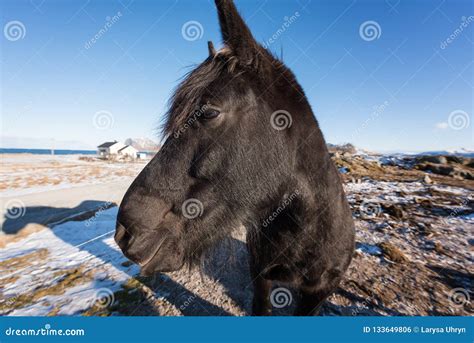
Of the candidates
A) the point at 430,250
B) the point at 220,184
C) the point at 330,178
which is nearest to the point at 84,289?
the point at 220,184

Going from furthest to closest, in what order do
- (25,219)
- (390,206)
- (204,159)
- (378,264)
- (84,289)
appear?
(25,219) < (390,206) < (378,264) < (84,289) < (204,159)

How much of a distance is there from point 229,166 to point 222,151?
15 centimetres

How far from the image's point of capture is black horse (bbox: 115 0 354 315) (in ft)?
5.44

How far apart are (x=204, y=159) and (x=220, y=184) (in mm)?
271

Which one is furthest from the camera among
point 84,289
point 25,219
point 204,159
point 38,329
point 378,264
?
point 25,219

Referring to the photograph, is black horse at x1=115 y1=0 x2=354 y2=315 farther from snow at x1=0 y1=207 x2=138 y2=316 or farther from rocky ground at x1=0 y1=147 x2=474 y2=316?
snow at x1=0 y1=207 x2=138 y2=316

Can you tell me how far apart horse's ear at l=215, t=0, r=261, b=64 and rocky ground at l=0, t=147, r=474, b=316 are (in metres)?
1.97

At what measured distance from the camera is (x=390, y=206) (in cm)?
735

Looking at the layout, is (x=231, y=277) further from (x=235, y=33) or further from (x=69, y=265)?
(x=235, y=33)

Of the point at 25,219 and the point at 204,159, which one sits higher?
the point at 204,159

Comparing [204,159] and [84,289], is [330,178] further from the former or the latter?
[84,289]

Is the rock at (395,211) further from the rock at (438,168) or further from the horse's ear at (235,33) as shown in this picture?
the rock at (438,168)

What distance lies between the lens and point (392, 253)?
15.1ft

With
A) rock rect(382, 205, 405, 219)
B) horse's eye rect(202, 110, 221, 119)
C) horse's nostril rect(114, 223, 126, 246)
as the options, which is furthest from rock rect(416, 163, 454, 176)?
horse's nostril rect(114, 223, 126, 246)
